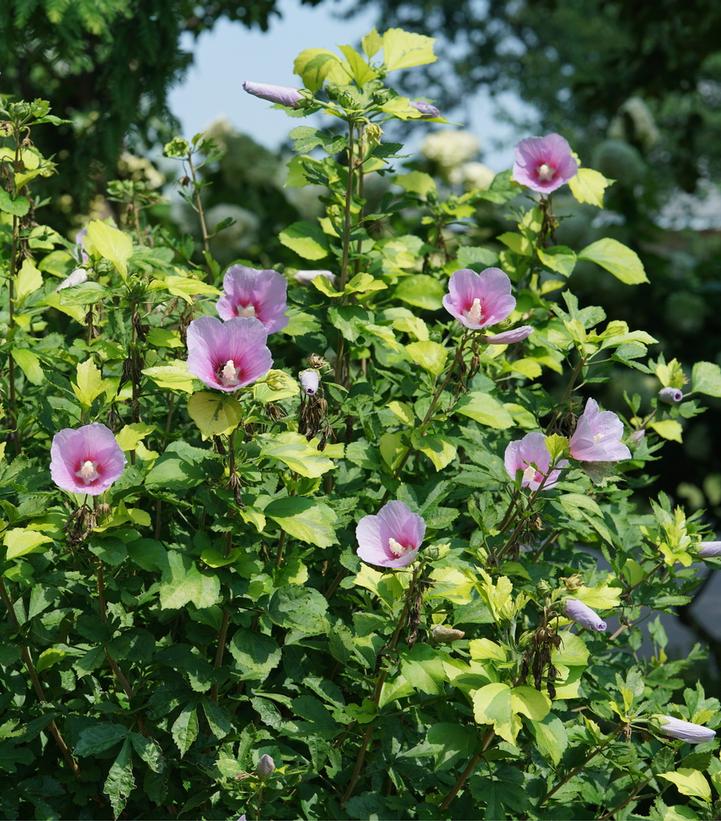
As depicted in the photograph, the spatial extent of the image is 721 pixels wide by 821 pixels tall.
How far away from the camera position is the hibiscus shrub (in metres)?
1.48

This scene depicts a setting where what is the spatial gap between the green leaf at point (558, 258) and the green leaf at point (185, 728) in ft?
3.34

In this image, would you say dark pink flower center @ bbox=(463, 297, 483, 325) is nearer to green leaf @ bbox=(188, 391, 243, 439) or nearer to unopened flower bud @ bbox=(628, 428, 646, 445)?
green leaf @ bbox=(188, 391, 243, 439)

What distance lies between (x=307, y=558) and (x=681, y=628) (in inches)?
251

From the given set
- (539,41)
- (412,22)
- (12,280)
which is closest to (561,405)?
(12,280)

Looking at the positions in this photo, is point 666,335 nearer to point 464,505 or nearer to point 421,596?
point 464,505

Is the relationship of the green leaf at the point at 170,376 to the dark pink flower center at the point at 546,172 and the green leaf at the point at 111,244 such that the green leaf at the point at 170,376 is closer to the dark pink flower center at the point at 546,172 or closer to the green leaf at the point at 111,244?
the green leaf at the point at 111,244

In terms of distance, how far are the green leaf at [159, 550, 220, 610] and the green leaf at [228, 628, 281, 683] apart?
10 cm

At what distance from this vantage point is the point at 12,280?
1.90 metres

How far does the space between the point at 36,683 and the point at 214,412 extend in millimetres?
598

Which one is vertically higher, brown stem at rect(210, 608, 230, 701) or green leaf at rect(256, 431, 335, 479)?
green leaf at rect(256, 431, 335, 479)

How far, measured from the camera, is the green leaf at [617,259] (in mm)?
2029

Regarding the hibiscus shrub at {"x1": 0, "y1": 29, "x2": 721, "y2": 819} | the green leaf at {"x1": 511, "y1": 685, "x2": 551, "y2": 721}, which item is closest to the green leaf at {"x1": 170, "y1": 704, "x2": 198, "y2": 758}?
the hibiscus shrub at {"x1": 0, "y1": 29, "x2": 721, "y2": 819}

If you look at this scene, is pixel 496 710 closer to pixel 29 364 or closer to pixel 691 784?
pixel 691 784

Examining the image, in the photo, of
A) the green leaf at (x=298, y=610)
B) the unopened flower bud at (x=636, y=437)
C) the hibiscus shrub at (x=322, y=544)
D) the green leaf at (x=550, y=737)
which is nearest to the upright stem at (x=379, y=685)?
the hibiscus shrub at (x=322, y=544)
